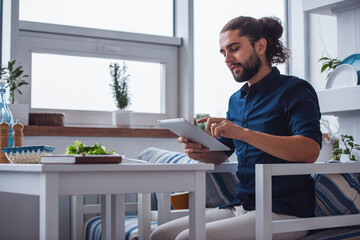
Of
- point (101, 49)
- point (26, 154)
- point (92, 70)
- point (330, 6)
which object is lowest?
point (26, 154)

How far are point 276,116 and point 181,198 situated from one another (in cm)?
73

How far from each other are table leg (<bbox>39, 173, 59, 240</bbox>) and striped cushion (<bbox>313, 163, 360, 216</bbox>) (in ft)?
3.28

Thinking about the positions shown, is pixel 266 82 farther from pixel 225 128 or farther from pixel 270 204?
pixel 270 204

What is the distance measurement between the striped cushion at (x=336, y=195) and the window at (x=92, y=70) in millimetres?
1539

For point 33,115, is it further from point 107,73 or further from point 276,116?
point 276,116

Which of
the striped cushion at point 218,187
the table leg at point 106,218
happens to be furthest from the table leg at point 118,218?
the striped cushion at point 218,187

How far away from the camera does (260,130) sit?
1890 mm

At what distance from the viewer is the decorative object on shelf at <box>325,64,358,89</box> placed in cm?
250

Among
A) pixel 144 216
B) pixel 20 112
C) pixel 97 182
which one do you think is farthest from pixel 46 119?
pixel 97 182

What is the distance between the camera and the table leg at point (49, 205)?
1.23 meters

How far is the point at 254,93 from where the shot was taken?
6.57ft

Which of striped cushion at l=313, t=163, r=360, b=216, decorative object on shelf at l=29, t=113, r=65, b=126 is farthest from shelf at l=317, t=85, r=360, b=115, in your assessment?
decorative object on shelf at l=29, t=113, r=65, b=126

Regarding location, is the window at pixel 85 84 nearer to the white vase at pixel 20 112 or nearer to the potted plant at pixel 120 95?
the potted plant at pixel 120 95

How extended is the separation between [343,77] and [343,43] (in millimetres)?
263
